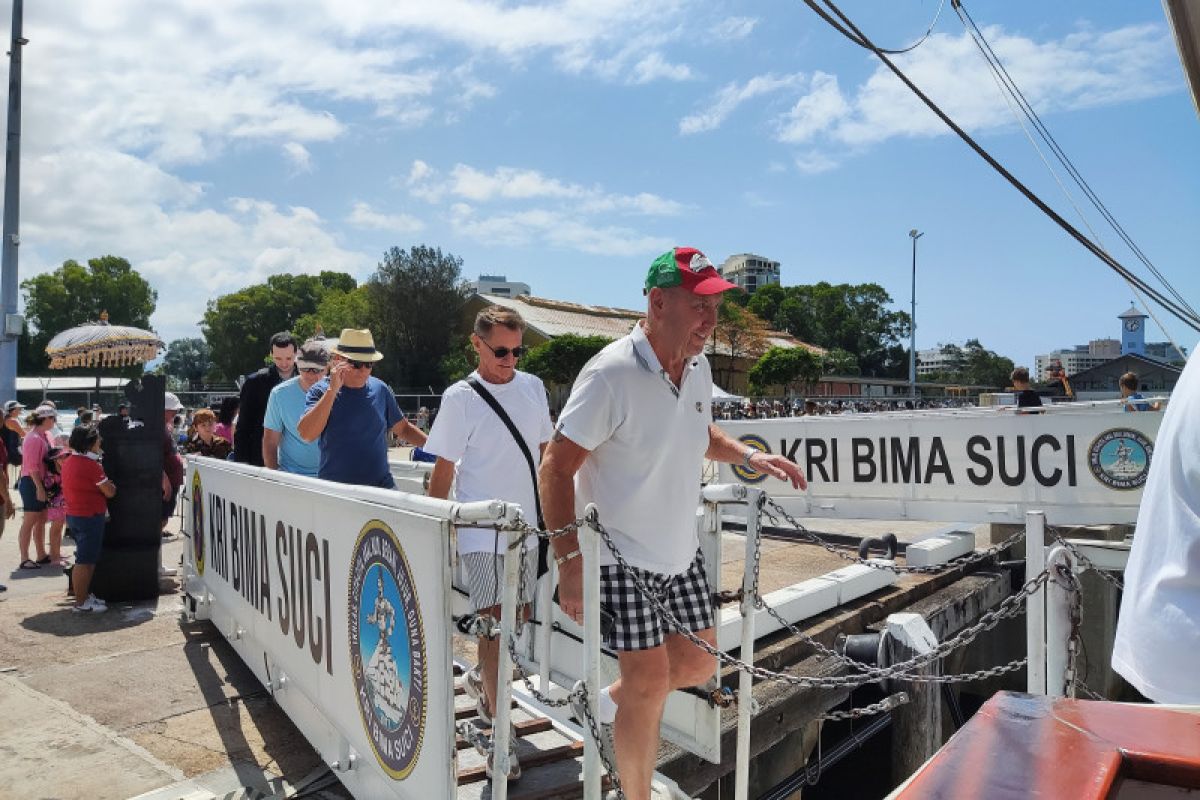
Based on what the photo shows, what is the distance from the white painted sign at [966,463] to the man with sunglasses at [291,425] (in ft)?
16.5

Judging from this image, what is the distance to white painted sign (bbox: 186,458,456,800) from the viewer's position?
8.31 feet

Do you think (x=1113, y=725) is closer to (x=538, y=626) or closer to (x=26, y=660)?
(x=538, y=626)

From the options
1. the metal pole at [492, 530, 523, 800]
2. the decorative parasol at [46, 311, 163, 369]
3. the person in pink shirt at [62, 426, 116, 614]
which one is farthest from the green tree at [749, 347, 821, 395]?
the metal pole at [492, 530, 523, 800]

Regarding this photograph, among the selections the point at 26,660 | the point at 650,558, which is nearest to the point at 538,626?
the point at 650,558

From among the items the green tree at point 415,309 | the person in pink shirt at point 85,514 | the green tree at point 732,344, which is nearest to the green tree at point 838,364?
the green tree at point 732,344

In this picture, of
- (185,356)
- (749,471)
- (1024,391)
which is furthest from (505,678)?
(185,356)

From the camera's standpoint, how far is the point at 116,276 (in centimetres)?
7681

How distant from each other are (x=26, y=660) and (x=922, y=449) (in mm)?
9316

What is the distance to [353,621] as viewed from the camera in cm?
313

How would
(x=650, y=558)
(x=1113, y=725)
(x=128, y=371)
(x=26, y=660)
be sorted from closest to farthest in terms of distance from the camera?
(x=1113, y=725) < (x=650, y=558) < (x=26, y=660) < (x=128, y=371)

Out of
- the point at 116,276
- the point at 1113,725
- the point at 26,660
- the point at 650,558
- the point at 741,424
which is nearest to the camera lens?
the point at 1113,725

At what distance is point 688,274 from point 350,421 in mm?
2172

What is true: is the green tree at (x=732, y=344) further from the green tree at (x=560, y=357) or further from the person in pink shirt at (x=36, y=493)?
the person in pink shirt at (x=36, y=493)

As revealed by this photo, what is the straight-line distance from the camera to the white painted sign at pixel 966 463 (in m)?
9.03
